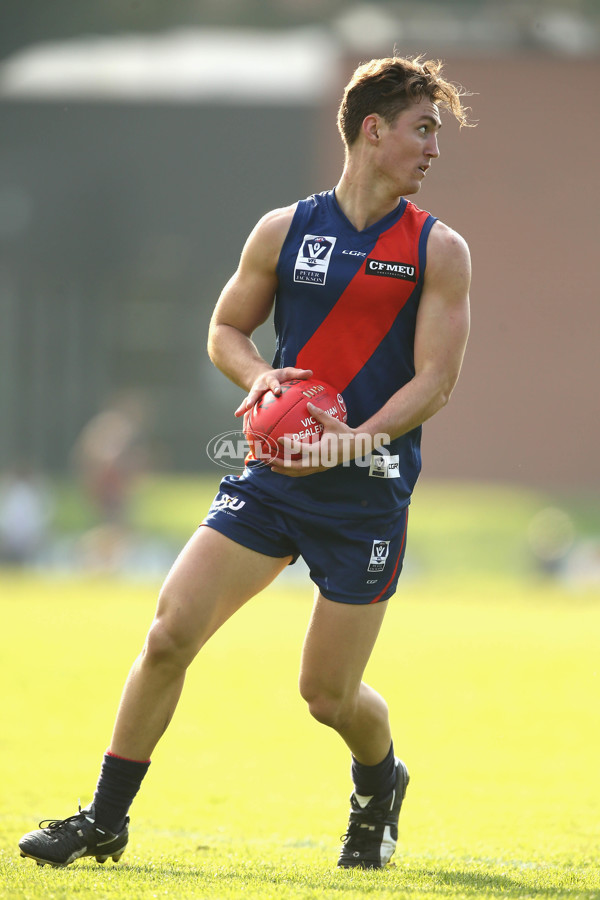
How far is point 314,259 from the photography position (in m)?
4.34

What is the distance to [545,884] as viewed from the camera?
408cm

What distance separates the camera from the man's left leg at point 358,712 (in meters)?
4.34

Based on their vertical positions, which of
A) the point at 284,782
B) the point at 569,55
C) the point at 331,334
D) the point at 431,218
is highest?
the point at 569,55

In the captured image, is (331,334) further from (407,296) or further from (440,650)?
(440,650)

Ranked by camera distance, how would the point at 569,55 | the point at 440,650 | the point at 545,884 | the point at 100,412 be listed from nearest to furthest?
1. the point at 545,884
2. the point at 440,650
3. the point at 569,55
4. the point at 100,412

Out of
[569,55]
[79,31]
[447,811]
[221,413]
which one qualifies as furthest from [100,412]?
[447,811]

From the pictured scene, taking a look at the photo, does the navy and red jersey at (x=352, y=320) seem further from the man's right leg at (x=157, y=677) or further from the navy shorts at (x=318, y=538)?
the man's right leg at (x=157, y=677)

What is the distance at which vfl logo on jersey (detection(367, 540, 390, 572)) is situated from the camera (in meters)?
4.39

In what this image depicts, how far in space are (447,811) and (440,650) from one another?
5.78 meters

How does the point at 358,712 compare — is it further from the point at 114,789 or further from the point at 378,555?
the point at 114,789

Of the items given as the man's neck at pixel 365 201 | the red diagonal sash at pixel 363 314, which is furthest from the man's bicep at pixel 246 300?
the man's neck at pixel 365 201

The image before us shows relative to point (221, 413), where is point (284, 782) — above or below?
below

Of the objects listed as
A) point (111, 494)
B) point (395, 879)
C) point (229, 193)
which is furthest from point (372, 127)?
point (229, 193)

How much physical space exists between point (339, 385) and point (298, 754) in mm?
3562
